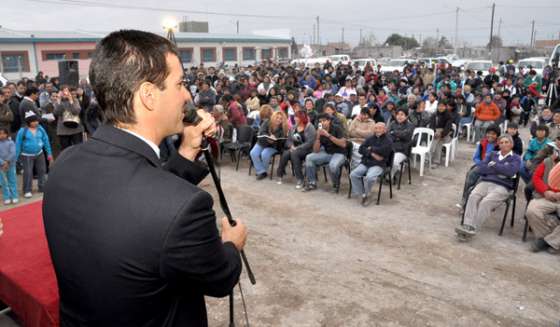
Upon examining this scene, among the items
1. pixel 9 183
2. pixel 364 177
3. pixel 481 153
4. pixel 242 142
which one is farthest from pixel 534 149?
pixel 9 183

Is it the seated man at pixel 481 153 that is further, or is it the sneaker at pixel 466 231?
the seated man at pixel 481 153

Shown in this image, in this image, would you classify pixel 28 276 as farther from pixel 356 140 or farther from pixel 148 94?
pixel 356 140

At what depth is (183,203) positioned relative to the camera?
1067 millimetres

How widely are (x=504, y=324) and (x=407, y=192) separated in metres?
3.65

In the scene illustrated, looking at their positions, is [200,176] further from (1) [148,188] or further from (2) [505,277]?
(2) [505,277]

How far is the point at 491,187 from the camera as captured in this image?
5.66 metres

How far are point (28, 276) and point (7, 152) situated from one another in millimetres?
5072

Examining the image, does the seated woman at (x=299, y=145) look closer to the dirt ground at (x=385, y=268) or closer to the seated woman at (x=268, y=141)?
the seated woman at (x=268, y=141)

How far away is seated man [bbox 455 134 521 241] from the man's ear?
4.88 meters

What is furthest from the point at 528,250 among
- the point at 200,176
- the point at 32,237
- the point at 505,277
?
the point at 32,237

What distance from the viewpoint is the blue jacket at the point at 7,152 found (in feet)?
21.4

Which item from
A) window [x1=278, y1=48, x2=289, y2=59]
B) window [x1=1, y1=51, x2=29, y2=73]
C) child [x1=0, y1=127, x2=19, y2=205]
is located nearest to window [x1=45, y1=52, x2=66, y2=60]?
window [x1=1, y1=51, x2=29, y2=73]

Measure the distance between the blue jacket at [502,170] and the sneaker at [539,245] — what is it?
83cm

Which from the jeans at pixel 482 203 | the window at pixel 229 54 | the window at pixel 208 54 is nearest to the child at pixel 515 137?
the jeans at pixel 482 203
